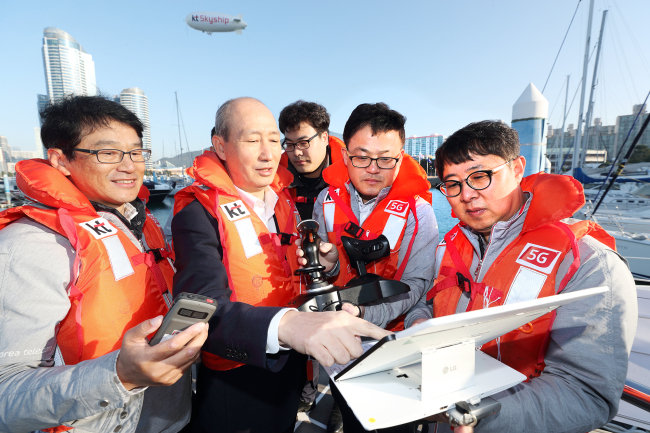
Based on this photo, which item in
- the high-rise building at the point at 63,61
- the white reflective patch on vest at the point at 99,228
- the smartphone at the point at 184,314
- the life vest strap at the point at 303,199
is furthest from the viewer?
the high-rise building at the point at 63,61

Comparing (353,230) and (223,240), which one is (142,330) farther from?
(353,230)

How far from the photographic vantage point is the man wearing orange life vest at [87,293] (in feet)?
3.67

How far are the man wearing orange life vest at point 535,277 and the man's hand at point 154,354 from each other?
1205 mm

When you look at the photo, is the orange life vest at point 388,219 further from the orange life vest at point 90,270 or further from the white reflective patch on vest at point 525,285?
the orange life vest at point 90,270

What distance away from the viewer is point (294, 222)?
2.19 metres

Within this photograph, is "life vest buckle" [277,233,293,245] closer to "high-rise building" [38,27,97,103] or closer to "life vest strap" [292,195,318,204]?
"life vest strap" [292,195,318,204]

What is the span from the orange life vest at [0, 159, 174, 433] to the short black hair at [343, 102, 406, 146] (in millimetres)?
1721

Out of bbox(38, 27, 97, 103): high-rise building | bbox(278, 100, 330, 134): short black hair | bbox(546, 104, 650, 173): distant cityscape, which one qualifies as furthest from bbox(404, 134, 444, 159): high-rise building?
bbox(278, 100, 330, 134): short black hair

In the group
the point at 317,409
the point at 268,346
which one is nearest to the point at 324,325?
the point at 268,346

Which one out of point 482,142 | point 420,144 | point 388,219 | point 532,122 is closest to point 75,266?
point 388,219

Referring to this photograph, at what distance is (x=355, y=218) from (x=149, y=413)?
178 cm

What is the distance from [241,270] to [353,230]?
88cm

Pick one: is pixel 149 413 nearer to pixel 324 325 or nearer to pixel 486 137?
pixel 324 325

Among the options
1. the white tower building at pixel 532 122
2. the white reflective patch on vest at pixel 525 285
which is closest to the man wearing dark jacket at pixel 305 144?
the white reflective patch on vest at pixel 525 285
